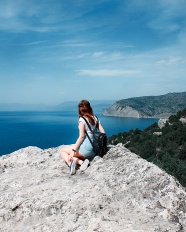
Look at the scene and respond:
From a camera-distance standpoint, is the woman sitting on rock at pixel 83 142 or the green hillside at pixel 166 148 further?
the green hillside at pixel 166 148

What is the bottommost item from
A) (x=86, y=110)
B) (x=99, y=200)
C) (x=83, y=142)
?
(x=99, y=200)

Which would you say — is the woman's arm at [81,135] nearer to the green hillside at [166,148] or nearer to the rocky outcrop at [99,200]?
the rocky outcrop at [99,200]

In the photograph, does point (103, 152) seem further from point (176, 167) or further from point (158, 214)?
point (176, 167)

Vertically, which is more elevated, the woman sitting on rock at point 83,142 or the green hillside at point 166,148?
the woman sitting on rock at point 83,142

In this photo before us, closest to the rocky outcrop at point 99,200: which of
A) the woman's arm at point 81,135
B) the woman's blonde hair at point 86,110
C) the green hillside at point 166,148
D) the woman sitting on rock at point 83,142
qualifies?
the woman sitting on rock at point 83,142

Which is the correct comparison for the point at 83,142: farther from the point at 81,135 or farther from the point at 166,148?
the point at 166,148

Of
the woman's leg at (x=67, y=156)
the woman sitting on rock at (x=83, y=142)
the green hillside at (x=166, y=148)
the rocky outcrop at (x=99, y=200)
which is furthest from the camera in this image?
the green hillside at (x=166, y=148)

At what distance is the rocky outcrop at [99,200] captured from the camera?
14.3 ft

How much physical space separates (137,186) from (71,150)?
2172mm

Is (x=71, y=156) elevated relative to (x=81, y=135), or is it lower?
lower

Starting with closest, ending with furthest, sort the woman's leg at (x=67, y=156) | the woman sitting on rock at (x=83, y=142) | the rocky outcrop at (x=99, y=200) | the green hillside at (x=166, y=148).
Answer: the rocky outcrop at (x=99, y=200) < the woman's leg at (x=67, y=156) < the woman sitting on rock at (x=83, y=142) < the green hillside at (x=166, y=148)

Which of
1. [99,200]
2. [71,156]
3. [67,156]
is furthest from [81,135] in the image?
[99,200]

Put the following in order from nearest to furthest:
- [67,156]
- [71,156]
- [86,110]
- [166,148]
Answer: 1. [71,156]
2. [86,110]
3. [67,156]
4. [166,148]

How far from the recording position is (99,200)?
4875 millimetres
